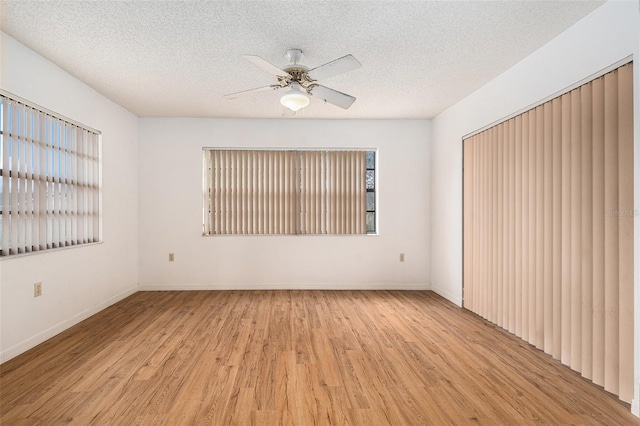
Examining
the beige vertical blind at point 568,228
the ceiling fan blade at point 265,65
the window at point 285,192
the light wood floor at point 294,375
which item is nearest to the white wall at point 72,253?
the light wood floor at point 294,375

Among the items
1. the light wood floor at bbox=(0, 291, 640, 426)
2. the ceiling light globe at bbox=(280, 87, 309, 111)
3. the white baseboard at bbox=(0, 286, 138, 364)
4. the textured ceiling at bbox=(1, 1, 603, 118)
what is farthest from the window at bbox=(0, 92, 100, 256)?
the ceiling light globe at bbox=(280, 87, 309, 111)

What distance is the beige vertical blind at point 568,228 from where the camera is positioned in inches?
85.0

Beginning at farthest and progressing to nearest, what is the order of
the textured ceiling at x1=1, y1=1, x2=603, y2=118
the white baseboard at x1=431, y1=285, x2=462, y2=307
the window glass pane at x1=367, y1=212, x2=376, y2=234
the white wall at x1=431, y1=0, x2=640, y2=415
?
1. the window glass pane at x1=367, y1=212, x2=376, y2=234
2. the white baseboard at x1=431, y1=285, x2=462, y2=307
3. the textured ceiling at x1=1, y1=1, x2=603, y2=118
4. the white wall at x1=431, y1=0, x2=640, y2=415

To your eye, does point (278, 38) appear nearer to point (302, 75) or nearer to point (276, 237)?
point (302, 75)

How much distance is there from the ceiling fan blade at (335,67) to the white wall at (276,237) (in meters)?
2.60

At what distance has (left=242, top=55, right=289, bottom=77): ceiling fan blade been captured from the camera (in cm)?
239

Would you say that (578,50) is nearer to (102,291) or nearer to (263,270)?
(263,270)

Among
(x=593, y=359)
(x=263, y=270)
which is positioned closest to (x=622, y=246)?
(x=593, y=359)

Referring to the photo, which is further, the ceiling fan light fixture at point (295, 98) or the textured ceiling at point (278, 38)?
the ceiling fan light fixture at point (295, 98)

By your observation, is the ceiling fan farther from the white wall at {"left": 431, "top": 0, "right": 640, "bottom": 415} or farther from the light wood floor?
Answer: the light wood floor

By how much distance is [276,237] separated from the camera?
524cm

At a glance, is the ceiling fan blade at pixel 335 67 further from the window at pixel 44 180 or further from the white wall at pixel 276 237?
the white wall at pixel 276 237

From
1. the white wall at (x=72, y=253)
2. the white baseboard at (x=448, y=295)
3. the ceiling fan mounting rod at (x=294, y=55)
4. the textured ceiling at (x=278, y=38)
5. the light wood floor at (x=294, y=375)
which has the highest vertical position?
the textured ceiling at (x=278, y=38)

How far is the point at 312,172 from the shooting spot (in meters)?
5.32
